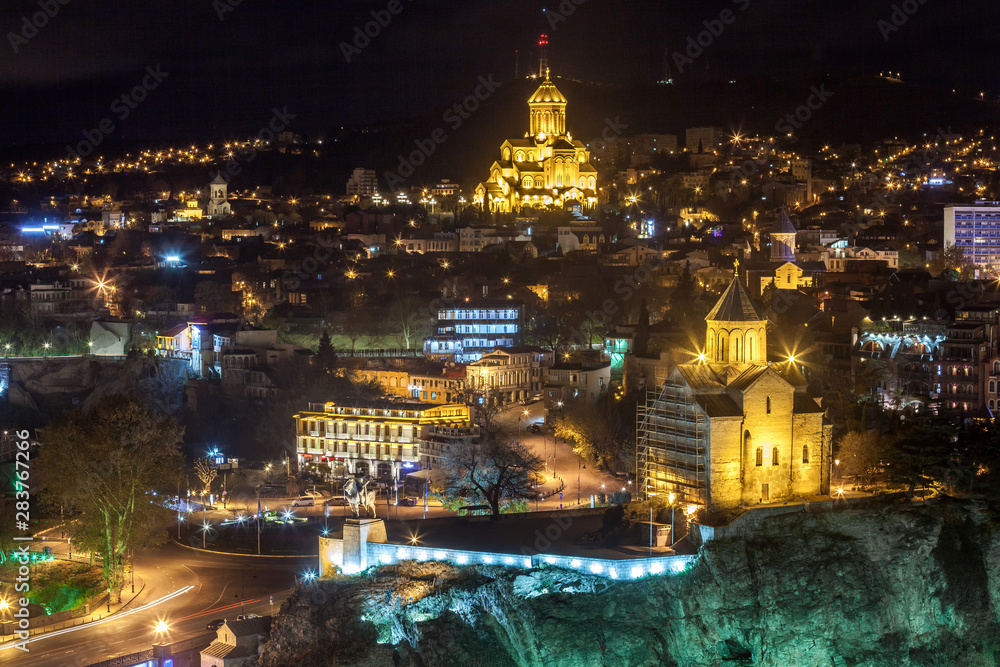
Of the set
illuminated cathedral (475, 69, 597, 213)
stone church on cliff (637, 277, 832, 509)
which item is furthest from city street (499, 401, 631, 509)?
illuminated cathedral (475, 69, 597, 213)

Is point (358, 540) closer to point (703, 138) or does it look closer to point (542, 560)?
point (542, 560)

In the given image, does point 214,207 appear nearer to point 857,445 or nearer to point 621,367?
point 621,367

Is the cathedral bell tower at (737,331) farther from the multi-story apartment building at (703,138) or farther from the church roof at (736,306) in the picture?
the multi-story apartment building at (703,138)

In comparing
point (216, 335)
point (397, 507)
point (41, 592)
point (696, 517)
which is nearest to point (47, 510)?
point (41, 592)

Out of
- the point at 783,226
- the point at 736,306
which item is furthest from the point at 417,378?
the point at 736,306

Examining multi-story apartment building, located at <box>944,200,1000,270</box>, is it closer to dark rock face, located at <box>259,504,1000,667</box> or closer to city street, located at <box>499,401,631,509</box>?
city street, located at <box>499,401,631,509</box>

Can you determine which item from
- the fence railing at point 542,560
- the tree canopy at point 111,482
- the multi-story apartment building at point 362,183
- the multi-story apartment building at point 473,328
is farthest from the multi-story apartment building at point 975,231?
the multi-story apartment building at point 362,183

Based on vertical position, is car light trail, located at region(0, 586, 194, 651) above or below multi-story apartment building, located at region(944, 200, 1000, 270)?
below
